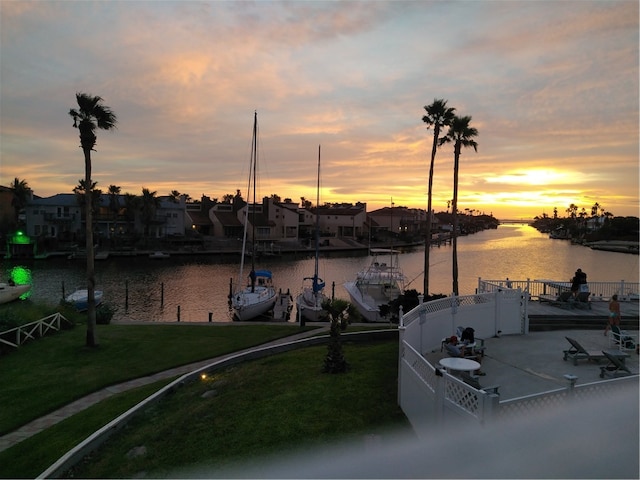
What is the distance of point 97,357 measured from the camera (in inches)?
687

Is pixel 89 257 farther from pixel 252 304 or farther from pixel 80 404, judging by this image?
pixel 252 304

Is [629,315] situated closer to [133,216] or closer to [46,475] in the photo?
[46,475]

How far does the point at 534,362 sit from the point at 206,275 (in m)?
55.0

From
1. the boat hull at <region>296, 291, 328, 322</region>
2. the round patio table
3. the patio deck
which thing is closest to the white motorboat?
the boat hull at <region>296, 291, 328, 322</region>

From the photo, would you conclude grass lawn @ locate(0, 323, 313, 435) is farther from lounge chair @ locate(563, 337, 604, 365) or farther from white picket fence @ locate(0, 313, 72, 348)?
lounge chair @ locate(563, 337, 604, 365)

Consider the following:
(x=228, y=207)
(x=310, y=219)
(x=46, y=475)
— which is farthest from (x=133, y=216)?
(x=46, y=475)

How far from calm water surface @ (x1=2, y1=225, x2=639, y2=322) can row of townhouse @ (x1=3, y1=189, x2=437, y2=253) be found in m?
12.4

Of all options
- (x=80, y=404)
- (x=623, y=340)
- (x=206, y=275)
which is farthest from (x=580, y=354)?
(x=206, y=275)

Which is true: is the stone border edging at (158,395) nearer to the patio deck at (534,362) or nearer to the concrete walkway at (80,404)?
the concrete walkway at (80,404)

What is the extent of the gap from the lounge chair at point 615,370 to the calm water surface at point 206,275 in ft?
93.6

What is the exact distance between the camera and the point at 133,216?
91.1 metres

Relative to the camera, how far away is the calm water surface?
140 feet

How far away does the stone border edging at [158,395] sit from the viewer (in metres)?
9.19

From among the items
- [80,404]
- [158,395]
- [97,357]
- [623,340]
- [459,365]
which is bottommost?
[80,404]
